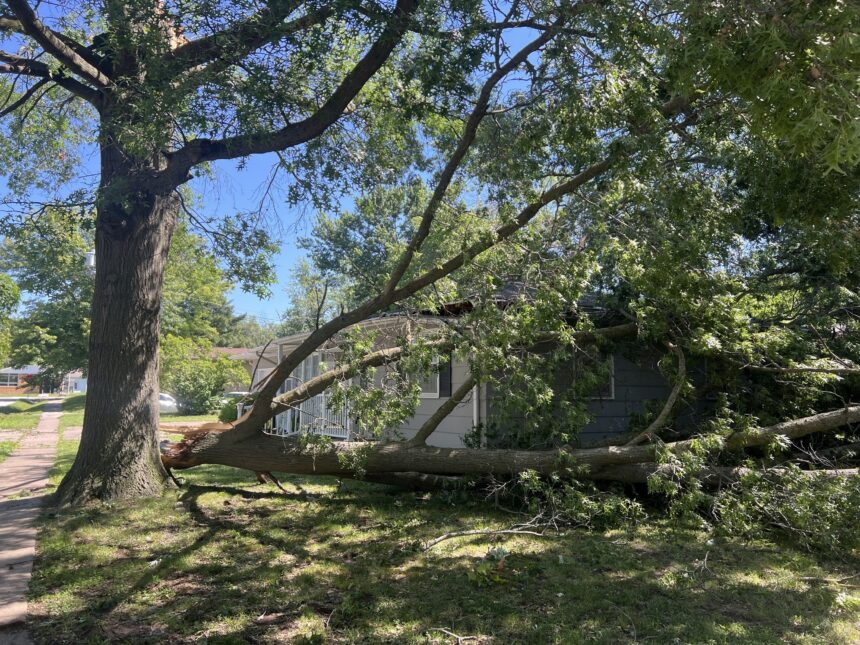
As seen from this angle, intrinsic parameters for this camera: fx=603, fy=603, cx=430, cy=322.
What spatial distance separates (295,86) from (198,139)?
158 cm

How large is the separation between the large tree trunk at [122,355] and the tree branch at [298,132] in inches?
22.7

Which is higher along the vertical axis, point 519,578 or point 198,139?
point 198,139

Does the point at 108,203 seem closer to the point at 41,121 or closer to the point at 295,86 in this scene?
the point at 295,86

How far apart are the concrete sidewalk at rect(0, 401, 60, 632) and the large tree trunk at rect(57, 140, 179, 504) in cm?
64

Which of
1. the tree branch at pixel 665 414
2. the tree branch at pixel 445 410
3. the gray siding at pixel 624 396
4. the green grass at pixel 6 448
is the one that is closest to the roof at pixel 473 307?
the tree branch at pixel 445 410

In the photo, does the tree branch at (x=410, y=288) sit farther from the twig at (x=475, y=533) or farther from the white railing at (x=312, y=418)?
the white railing at (x=312, y=418)

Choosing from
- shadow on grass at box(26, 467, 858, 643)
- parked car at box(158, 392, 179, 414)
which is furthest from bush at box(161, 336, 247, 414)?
shadow on grass at box(26, 467, 858, 643)

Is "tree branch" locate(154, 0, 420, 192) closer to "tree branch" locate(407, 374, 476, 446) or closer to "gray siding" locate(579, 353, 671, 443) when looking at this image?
"tree branch" locate(407, 374, 476, 446)

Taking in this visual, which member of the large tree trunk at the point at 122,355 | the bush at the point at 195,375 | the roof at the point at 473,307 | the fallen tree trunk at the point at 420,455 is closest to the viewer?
the fallen tree trunk at the point at 420,455

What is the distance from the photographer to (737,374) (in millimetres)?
7961

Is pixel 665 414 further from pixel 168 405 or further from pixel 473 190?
pixel 168 405

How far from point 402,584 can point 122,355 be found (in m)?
5.09

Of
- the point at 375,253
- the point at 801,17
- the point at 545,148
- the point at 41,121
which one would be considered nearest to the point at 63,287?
the point at 375,253

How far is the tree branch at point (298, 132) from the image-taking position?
652cm
